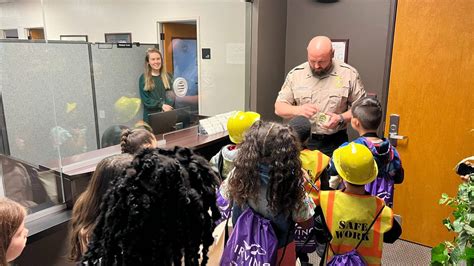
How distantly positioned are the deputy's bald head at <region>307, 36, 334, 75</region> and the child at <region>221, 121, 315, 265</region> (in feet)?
4.23

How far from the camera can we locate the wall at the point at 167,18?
10.9 ft

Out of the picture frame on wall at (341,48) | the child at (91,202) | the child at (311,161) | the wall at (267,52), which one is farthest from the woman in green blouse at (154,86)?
the child at (91,202)

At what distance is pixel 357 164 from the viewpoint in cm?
144

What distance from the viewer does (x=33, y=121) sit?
2.26 meters

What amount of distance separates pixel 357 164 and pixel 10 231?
1.26 meters

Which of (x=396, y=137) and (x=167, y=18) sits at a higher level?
(x=167, y=18)

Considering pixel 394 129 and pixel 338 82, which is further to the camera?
pixel 394 129

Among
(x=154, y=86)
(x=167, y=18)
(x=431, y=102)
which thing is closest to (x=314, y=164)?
(x=431, y=102)

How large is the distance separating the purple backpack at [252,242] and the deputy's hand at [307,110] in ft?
4.27

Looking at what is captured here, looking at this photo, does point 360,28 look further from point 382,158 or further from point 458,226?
point 458,226

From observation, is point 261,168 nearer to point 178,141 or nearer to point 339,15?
point 178,141

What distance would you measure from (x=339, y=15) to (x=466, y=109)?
1314 millimetres

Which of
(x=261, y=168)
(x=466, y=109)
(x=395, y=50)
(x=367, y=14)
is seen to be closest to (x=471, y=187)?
(x=261, y=168)

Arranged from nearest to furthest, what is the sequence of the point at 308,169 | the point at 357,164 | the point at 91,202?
the point at 91,202 → the point at 357,164 → the point at 308,169
